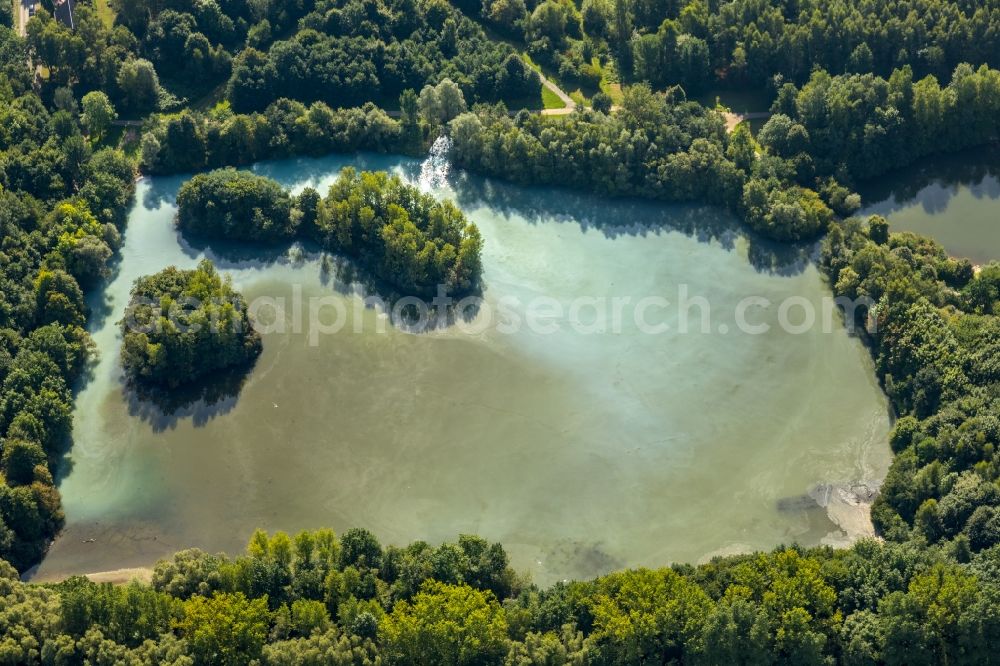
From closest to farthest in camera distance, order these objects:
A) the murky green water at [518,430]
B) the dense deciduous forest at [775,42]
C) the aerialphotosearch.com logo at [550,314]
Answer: the murky green water at [518,430], the aerialphotosearch.com logo at [550,314], the dense deciduous forest at [775,42]

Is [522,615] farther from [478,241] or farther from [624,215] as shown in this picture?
[624,215]

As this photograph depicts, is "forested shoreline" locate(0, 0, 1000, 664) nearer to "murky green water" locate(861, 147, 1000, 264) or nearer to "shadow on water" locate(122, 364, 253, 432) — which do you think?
"murky green water" locate(861, 147, 1000, 264)

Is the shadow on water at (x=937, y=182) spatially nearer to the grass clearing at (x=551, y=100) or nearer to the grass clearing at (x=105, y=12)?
the grass clearing at (x=551, y=100)

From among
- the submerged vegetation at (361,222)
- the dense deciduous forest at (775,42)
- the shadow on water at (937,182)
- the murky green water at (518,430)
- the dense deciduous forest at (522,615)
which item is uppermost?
the dense deciduous forest at (775,42)

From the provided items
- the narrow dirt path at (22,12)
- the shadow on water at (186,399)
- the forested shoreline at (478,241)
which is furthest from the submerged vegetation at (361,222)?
the narrow dirt path at (22,12)

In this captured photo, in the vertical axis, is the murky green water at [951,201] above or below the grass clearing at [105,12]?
below

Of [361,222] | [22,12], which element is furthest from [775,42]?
[22,12]
